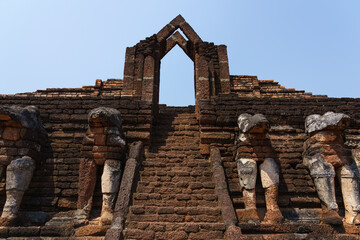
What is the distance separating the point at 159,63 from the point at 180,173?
571 centimetres

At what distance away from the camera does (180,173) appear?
6.00 metres

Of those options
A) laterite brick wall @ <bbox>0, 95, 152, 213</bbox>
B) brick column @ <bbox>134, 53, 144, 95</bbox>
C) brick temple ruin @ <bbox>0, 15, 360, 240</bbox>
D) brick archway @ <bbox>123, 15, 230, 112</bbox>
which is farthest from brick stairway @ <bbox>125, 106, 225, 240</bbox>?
brick column @ <bbox>134, 53, 144, 95</bbox>

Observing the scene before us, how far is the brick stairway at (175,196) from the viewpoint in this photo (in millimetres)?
4547

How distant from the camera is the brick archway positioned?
874 cm

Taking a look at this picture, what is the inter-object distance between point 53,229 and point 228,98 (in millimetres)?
5217

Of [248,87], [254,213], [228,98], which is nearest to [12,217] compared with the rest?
[254,213]

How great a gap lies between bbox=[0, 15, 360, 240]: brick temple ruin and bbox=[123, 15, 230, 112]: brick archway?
52.0 inches

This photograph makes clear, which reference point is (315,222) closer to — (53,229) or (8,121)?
(53,229)

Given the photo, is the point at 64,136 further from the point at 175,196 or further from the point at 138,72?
the point at 138,72

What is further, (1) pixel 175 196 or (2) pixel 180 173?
(2) pixel 180 173

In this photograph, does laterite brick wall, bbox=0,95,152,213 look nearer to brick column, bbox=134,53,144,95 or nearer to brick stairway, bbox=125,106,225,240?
brick stairway, bbox=125,106,225,240

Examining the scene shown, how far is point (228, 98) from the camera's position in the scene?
764cm

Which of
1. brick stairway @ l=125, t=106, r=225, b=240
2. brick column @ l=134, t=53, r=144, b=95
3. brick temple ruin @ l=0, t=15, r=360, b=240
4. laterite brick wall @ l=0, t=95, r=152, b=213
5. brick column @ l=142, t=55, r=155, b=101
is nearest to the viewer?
brick stairway @ l=125, t=106, r=225, b=240

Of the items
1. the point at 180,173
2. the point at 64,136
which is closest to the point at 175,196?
the point at 180,173
